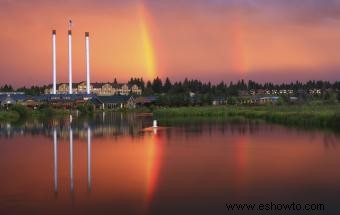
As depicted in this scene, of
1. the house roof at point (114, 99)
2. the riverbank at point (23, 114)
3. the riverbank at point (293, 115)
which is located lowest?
the riverbank at point (23, 114)

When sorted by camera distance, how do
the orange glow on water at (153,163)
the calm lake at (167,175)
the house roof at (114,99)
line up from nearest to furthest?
the calm lake at (167,175) → the orange glow on water at (153,163) → the house roof at (114,99)

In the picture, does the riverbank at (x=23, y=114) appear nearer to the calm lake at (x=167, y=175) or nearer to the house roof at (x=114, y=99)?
the house roof at (x=114, y=99)

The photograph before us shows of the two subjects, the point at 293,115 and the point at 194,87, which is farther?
the point at 194,87

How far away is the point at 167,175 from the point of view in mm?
12289

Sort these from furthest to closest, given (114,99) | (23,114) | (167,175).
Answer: (114,99)
(23,114)
(167,175)

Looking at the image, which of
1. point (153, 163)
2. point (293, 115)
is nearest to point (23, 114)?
point (293, 115)

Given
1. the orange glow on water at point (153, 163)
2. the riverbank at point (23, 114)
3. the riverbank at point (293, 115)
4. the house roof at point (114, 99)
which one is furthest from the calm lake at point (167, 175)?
the house roof at point (114, 99)

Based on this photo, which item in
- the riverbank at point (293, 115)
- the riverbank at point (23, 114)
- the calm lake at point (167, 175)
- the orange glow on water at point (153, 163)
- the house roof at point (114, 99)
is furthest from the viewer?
the house roof at point (114, 99)

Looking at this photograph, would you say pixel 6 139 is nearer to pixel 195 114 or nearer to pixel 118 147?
pixel 118 147

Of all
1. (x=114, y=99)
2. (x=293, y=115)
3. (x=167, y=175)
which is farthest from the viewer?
(x=114, y=99)

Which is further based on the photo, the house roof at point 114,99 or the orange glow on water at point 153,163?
the house roof at point 114,99

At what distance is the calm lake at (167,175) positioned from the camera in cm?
917

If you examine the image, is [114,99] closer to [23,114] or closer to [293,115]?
[23,114]

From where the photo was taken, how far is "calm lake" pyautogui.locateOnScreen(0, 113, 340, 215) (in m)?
9.17
